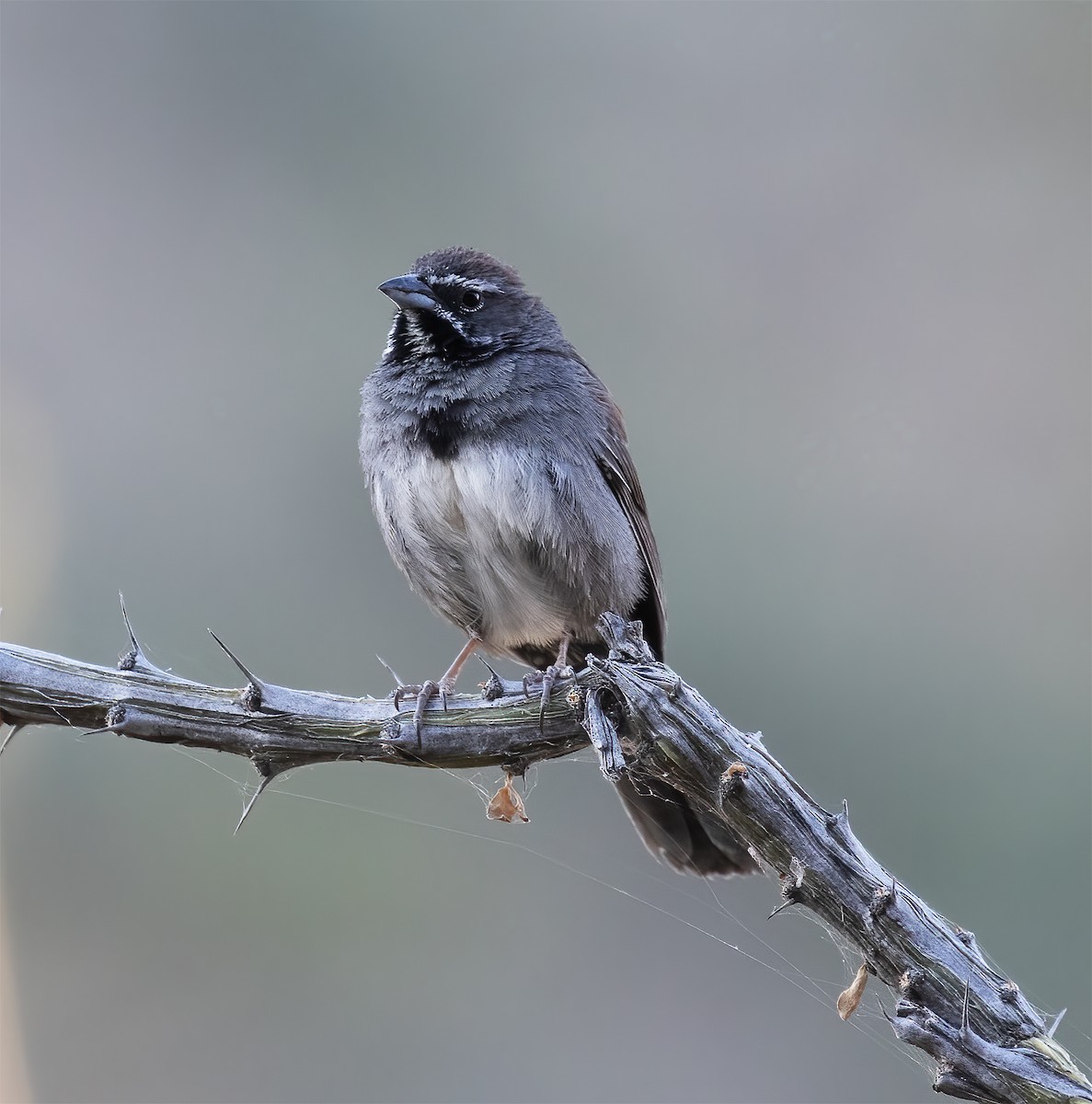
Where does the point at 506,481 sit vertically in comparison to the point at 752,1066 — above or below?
above

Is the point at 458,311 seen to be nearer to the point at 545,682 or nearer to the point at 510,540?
the point at 510,540

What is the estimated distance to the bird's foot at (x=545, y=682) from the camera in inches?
130

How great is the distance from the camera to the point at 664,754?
9.75 ft

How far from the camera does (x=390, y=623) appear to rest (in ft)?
29.1

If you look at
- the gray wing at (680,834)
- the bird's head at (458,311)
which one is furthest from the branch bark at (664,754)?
the bird's head at (458,311)

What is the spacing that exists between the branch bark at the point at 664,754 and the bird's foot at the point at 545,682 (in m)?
0.03

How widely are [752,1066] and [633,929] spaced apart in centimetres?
119

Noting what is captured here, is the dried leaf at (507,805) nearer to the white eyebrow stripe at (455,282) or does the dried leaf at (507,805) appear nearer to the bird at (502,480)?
the bird at (502,480)

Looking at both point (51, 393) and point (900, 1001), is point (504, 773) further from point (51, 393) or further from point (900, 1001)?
point (51, 393)

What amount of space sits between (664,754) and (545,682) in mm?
490

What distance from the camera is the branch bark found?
2.62 meters

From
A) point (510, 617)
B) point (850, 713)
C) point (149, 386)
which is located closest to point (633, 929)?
point (850, 713)

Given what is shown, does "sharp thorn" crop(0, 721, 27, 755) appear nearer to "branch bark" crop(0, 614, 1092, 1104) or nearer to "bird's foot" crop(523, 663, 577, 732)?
"branch bark" crop(0, 614, 1092, 1104)

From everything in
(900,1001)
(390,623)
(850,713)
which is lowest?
(900,1001)
